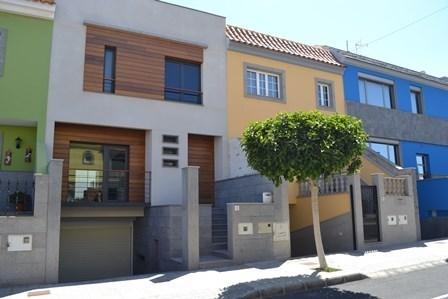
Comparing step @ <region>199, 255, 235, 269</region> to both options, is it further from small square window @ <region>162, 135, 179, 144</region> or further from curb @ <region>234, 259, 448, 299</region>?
small square window @ <region>162, 135, 179, 144</region>

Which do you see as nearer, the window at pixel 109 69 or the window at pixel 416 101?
the window at pixel 109 69

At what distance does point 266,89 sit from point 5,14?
967 cm

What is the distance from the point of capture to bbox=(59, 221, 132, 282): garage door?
1278 cm

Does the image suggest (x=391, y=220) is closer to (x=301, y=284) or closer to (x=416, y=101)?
(x=301, y=284)

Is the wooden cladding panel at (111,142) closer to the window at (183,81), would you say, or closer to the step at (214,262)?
the window at (183,81)

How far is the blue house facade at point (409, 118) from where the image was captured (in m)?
18.0

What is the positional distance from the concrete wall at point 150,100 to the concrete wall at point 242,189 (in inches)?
28.4

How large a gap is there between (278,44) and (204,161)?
20.4 ft

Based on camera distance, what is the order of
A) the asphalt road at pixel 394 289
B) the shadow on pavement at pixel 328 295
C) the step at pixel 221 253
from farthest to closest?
1. the step at pixel 221 253
2. the shadow on pavement at pixel 328 295
3. the asphalt road at pixel 394 289

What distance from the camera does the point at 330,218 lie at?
45.5 feet

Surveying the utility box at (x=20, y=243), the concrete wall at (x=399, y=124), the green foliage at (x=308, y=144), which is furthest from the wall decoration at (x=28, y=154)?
the concrete wall at (x=399, y=124)

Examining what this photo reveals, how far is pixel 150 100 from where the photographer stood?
45.9 feet

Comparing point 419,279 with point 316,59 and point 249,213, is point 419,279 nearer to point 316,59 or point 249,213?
point 249,213

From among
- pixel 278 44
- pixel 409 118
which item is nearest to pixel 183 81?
pixel 278 44
